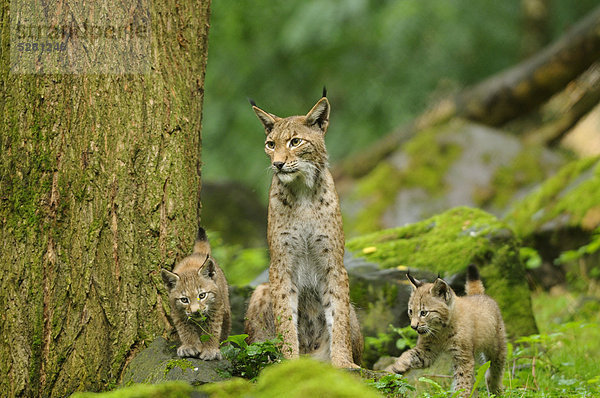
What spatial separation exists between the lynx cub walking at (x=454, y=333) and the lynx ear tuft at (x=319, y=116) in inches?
57.6

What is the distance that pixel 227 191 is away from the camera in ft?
45.1

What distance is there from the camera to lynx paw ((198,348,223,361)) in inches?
189

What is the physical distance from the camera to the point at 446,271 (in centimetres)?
691

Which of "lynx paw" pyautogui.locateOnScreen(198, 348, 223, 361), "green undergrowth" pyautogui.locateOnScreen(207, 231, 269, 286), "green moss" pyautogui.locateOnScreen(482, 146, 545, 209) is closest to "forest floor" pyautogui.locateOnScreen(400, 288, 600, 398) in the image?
"lynx paw" pyautogui.locateOnScreen(198, 348, 223, 361)

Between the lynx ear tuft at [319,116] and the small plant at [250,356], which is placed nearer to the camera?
the small plant at [250,356]

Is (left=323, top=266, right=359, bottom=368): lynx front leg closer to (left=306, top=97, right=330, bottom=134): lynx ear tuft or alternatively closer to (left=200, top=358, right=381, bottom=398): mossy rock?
(left=306, top=97, right=330, bottom=134): lynx ear tuft

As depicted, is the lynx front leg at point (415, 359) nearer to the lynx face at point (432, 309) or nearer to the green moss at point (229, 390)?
the lynx face at point (432, 309)

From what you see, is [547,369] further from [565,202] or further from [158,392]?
[158,392]

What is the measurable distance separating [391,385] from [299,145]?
206 cm

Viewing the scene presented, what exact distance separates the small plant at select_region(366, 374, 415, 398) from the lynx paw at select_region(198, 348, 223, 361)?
1.08m

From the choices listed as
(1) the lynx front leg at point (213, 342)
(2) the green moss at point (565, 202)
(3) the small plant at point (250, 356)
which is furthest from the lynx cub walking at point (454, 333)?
(2) the green moss at point (565, 202)

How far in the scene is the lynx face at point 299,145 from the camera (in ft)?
18.2

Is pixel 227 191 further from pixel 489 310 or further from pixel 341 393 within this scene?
pixel 341 393

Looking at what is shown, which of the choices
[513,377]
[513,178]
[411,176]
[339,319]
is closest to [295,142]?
[339,319]
